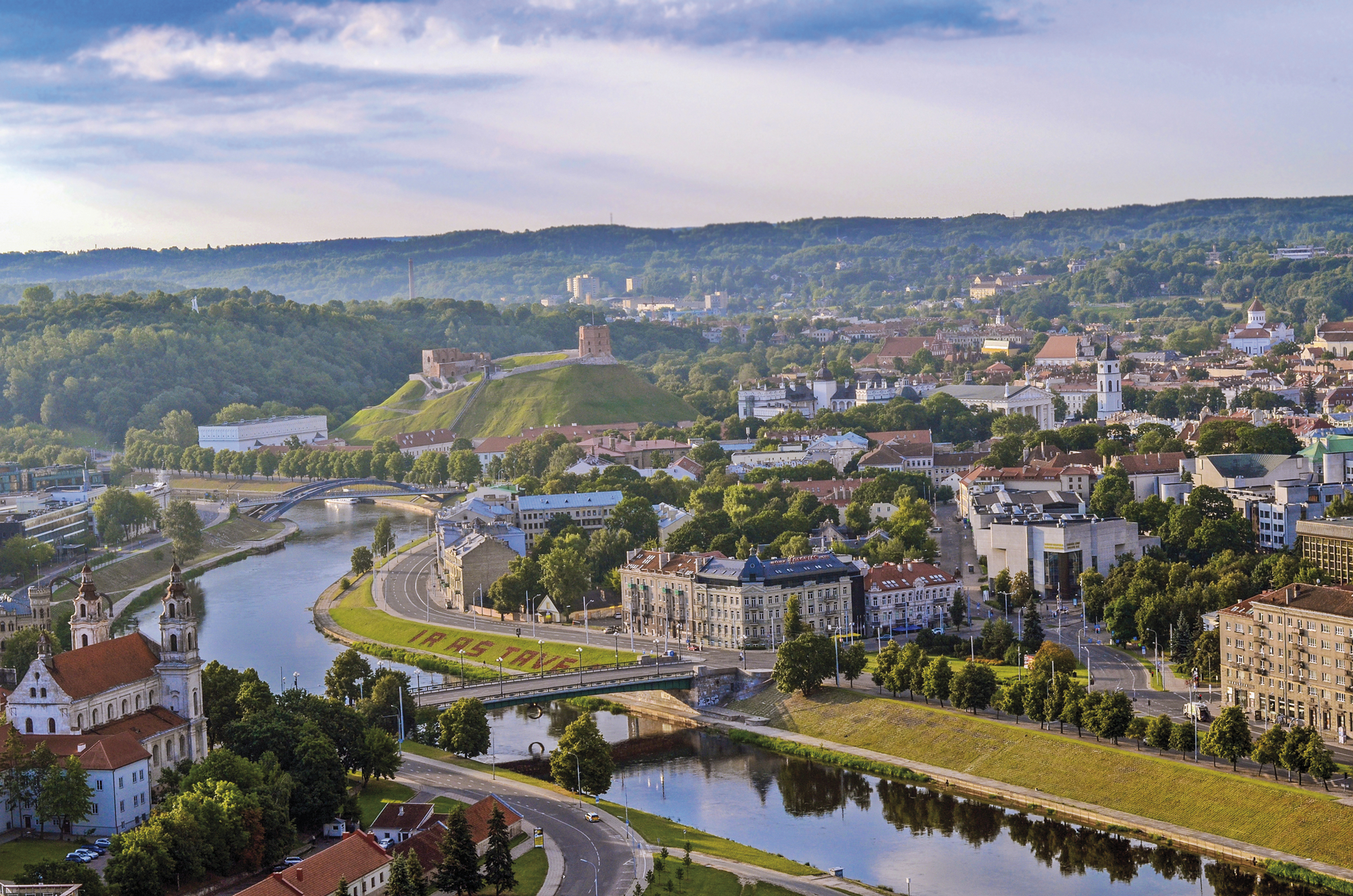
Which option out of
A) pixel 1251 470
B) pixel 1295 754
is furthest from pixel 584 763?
pixel 1251 470

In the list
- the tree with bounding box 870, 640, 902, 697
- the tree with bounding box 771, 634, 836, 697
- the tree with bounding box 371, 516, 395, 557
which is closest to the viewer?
the tree with bounding box 870, 640, 902, 697

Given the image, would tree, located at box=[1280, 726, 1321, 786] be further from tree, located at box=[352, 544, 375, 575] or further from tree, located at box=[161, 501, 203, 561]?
tree, located at box=[161, 501, 203, 561]

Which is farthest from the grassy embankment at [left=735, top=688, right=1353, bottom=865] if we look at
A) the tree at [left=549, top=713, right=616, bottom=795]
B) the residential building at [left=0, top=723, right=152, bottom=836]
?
the residential building at [left=0, top=723, right=152, bottom=836]

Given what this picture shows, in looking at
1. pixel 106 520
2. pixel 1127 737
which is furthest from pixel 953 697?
pixel 106 520

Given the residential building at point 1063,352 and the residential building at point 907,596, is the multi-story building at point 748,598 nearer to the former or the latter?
the residential building at point 907,596

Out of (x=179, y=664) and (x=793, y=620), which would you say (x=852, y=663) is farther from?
(x=179, y=664)

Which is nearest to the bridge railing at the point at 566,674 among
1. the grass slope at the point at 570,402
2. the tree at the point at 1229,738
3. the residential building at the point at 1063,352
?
the tree at the point at 1229,738

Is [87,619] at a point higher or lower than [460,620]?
higher
